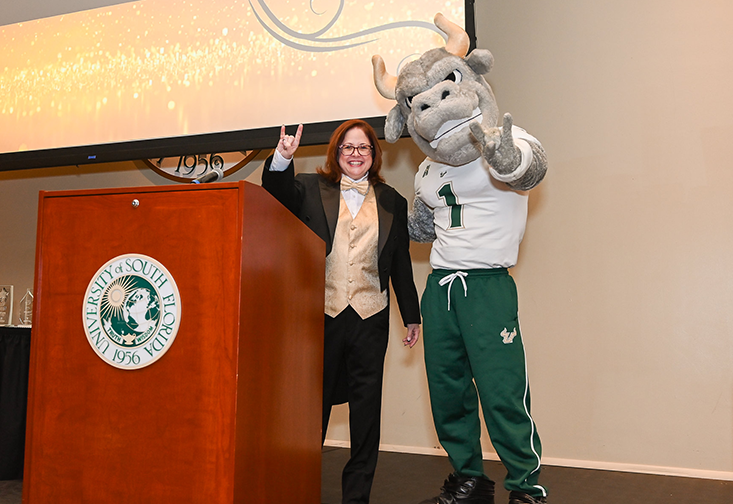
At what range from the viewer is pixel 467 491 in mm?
1838

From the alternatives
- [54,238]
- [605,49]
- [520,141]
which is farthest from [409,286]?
[605,49]

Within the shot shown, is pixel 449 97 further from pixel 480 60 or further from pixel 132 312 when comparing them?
pixel 132 312

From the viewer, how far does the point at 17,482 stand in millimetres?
2295

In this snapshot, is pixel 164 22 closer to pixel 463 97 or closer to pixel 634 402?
pixel 463 97

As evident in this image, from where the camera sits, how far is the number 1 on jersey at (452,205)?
1.91 meters

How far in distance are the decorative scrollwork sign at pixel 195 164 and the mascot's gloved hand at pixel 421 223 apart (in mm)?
1526

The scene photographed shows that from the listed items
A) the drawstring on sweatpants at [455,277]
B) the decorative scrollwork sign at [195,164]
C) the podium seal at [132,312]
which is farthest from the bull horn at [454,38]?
the decorative scrollwork sign at [195,164]

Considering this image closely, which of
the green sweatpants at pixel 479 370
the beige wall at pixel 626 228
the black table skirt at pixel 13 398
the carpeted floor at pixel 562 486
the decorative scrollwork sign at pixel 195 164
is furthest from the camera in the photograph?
the decorative scrollwork sign at pixel 195 164

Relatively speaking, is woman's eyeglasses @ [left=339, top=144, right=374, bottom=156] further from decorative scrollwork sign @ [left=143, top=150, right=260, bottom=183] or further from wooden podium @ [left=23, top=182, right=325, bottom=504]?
decorative scrollwork sign @ [left=143, top=150, right=260, bottom=183]

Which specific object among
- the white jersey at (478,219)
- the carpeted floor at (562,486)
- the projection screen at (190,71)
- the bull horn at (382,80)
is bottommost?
the carpeted floor at (562,486)

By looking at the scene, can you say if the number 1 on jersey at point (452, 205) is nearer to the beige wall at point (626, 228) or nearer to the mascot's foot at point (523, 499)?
the mascot's foot at point (523, 499)

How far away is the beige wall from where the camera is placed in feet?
8.14

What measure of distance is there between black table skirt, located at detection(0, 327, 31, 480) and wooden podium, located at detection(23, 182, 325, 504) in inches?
61.8

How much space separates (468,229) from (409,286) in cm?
32
